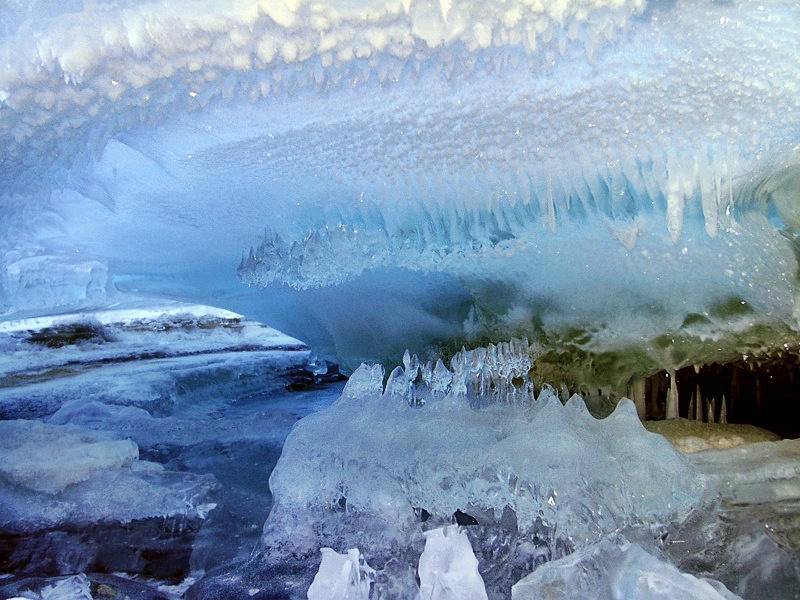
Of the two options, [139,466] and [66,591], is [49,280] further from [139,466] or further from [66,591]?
[66,591]

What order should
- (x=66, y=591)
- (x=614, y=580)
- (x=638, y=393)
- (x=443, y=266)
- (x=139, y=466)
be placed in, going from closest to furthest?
(x=614, y=580)
(x=66, y=591)
(x=139, y=466)
(x=443, y=266)
(x=638, y=393)

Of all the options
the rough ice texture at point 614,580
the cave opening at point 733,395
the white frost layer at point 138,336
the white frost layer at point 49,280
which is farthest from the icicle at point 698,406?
the white frost layer at point 138,336

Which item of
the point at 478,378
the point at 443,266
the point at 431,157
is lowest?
the point at 478,378

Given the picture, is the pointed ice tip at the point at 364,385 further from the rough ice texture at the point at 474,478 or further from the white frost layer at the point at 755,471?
the white frost layer at the point at 755,471

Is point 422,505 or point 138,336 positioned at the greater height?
point 138,336

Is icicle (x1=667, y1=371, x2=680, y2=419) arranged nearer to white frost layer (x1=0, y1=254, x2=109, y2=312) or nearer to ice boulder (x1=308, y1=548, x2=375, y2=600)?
ice boulder (x1=308, y1=548, x2=375, y2=600)

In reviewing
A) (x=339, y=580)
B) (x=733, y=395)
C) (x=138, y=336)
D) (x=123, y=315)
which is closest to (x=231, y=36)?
(x=339, y=580)

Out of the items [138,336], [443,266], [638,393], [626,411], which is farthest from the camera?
[138,336]

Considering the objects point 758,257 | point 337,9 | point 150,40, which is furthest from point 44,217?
point 758,257
